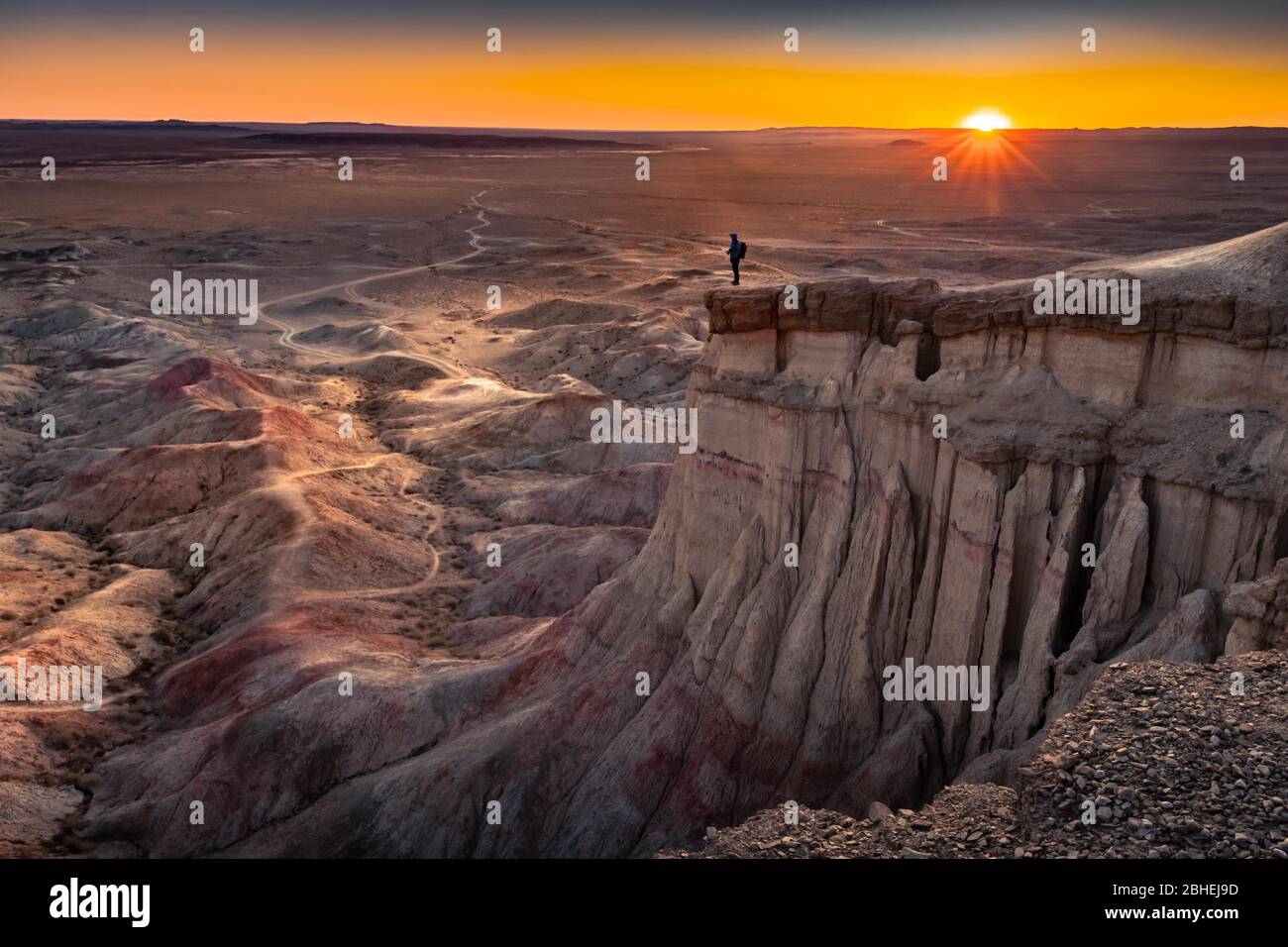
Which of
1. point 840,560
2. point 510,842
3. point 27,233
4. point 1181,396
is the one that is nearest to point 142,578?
point 510,842

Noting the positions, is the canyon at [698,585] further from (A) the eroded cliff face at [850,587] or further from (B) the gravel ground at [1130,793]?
(B) the gravel ground at [1130,793]

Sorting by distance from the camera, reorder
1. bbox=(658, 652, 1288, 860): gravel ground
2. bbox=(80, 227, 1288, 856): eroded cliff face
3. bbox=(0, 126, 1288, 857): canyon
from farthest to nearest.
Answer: bbox=(0, 126, 1288, 857): canyon, bbox=(80, 227, 1288, 856): eroded cliff face, bbox=(658, 652, 1288, 860): gravel ground

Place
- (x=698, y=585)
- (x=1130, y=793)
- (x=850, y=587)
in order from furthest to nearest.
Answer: (x=698, y=585)
(x=850, y=587)
(x=1130, y=793)

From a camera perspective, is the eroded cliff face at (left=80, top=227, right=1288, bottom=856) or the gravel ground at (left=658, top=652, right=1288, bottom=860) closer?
the gravel ground at (left=658, top=652, right=1288, bottom=860)

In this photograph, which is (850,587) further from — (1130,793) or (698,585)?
(1130,793)

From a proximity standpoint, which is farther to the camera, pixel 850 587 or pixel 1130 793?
pixel 850 587

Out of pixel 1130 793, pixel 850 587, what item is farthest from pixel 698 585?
pixel 1130 793

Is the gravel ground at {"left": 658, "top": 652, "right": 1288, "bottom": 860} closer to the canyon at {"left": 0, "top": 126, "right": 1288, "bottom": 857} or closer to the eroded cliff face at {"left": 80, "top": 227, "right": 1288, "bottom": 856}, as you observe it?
the canyon at {"left": 0, "top": 126, "right": 1288, "bottom": 857}

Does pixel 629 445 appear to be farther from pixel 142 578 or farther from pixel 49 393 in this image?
pixel 49 393

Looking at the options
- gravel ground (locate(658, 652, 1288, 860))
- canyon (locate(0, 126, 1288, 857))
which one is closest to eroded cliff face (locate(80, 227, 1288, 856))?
canyon (locate(0, 126, 1288, 857))

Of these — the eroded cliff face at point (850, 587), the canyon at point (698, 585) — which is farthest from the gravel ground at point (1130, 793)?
the eroded cliff face at point (850, 587)
